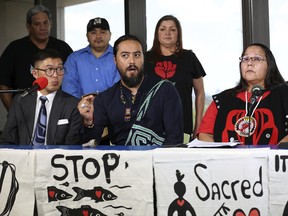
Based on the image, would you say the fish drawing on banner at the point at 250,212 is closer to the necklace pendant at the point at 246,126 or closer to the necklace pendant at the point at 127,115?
the necklace pendant at the point at 246,126

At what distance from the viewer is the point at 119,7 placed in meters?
5.22

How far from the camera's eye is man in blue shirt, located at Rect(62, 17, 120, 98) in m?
3.95

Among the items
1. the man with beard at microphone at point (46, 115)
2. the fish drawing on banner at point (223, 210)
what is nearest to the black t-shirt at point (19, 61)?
the man with beard at microphone at point (46, 115)

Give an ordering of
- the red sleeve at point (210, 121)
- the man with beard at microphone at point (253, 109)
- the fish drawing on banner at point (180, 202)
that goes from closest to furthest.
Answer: the fish drawing on banner at point (180, 202) < the man with beard at microphone at point (253, 109) < the red sleeve at point (210, 121)

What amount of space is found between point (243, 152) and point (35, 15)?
2.73 meters

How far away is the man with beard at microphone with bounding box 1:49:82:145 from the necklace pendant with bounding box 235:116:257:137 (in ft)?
2.83

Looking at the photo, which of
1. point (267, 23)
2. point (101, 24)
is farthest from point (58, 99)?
point (267, 23)

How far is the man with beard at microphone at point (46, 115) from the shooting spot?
3.12 meters

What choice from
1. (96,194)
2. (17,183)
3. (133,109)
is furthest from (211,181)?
(133,109)

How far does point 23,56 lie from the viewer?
14.8ft

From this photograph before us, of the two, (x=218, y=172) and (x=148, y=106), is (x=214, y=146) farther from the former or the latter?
(x=148, y=106)

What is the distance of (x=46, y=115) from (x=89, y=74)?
2.91 feet

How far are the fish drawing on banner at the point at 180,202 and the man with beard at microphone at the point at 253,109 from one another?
781 mm

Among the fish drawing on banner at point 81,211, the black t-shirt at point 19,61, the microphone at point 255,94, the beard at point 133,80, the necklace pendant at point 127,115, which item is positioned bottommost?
the fish drawing on banner at point 81,211
